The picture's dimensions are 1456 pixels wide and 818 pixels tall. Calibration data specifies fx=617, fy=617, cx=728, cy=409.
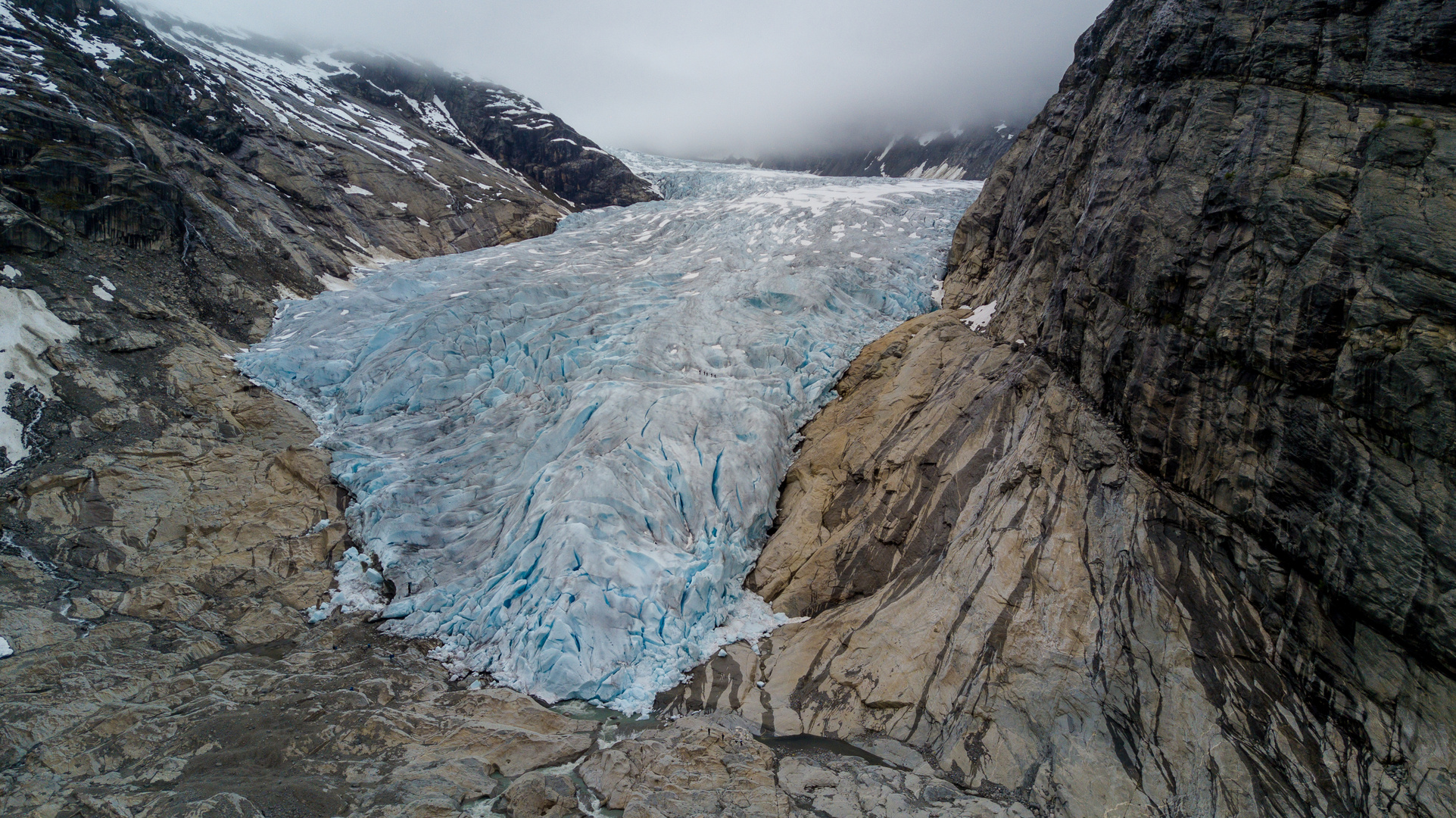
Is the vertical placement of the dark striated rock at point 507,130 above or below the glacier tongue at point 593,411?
above

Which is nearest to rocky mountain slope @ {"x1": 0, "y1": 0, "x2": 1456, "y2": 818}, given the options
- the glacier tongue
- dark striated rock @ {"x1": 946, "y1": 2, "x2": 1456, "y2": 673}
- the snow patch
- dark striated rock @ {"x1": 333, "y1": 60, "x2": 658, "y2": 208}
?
dark striated rock @ {"x1": 946, "y1": 2, "x2": 1456, "y2": 673}

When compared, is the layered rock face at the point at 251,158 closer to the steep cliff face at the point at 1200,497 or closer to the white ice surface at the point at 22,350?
the white ice surface at the point at 22,350

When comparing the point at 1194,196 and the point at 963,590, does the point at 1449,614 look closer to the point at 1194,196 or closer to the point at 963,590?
the point at 963,590

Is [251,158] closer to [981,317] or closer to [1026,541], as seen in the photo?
[981,317]

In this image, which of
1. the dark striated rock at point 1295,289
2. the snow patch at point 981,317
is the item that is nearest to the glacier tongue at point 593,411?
the snow patch at point 981,317

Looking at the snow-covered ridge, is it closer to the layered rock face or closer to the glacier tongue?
the layered rock face

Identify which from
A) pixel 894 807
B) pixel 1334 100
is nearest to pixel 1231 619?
pixel 894 807
